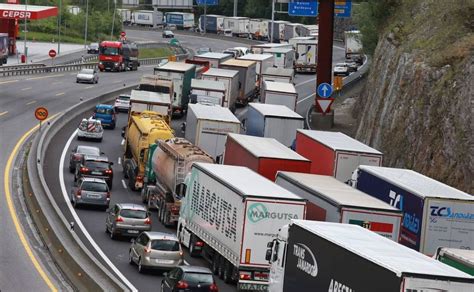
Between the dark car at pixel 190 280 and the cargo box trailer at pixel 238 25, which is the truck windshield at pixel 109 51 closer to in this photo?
the cargo box trailer at pixel 238 25

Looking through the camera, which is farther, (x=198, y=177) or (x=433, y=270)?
(x=198, y=177)

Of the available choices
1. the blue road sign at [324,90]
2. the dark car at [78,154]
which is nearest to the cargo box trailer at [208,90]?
the dark car at [78,154]

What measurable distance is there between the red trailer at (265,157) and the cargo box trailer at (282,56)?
7012 centimetres

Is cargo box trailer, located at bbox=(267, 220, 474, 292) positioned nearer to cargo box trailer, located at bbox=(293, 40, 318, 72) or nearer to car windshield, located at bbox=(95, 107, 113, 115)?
car windshield, located at bbox=(95, 107, 113, 115)

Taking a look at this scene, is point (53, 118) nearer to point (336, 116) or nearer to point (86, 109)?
point (86, 109)

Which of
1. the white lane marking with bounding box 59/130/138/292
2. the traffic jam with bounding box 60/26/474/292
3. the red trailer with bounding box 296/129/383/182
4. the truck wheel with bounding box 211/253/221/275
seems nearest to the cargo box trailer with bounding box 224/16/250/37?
the white lane marking with bounding box 59/130/138/292

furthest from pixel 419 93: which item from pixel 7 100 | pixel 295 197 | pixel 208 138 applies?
pixel 7 100

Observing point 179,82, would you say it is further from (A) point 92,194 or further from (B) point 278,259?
(B) point 278,259

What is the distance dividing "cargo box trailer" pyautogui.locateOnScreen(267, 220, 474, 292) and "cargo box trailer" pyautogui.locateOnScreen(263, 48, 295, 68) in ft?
293

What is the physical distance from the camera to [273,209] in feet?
114

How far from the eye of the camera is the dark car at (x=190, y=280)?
3244cm

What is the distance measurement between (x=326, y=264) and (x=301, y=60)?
4191 inches

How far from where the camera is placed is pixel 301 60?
429 feet

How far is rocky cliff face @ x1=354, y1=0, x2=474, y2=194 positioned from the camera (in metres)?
45.8
